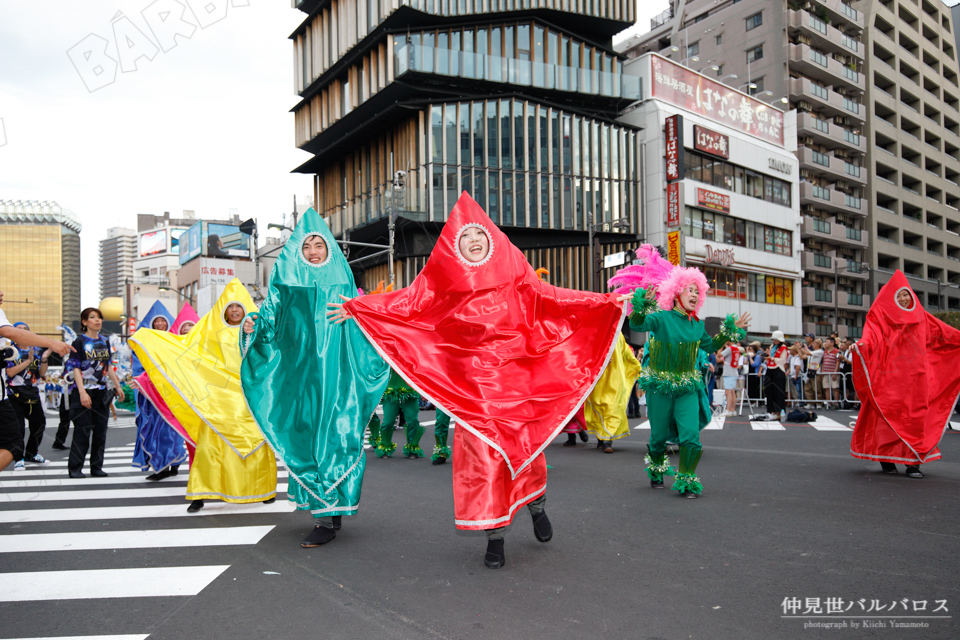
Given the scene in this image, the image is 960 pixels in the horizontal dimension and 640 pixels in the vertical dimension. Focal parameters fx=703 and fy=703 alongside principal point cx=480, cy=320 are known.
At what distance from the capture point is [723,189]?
1561 inches

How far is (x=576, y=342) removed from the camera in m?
5.20

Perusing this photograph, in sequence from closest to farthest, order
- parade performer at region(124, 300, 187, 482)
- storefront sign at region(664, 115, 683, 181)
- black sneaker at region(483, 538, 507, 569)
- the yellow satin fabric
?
1. black sneaker at region(483, 538, 507, 569)
2. parade performer at region(124, 300, 187, 482)
3. the yellow satin fabric
4. storefront sign at region(664, 115, 683, 181)

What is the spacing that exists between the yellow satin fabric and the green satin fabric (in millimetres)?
5035

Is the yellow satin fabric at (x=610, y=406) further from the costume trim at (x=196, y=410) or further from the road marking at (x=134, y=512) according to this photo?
the costume trim at (x=196, y=410)

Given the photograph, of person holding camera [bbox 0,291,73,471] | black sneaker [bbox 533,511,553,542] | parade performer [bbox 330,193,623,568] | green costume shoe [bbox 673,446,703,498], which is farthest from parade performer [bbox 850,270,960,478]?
person holding camera [bbox 0,291,73,471]

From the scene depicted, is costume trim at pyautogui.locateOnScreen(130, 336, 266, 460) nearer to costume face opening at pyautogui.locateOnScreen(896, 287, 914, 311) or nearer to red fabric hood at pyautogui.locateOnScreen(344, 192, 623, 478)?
red fabric hood at pyautogui.locateOnScreen(344, 192, 623, 478)

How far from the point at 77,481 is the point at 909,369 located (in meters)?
9.37

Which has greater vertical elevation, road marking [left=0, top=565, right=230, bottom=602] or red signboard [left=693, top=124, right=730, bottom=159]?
red signboard [left=693, top=124, right=730, bottom=159]

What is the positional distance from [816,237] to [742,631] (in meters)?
51.1

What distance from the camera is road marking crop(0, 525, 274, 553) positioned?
16.6 ft

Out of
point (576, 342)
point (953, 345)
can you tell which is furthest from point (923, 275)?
point (576, 342)

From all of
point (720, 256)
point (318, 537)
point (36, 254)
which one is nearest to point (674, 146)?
point (720, 256)

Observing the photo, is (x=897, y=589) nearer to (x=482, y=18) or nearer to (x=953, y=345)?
(x=953, y=345)

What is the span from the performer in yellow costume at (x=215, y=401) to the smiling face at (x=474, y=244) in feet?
8.23
